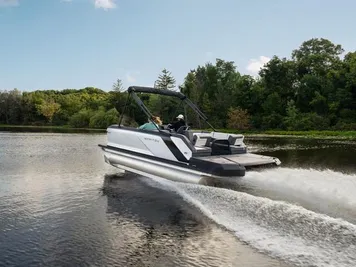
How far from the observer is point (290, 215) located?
17.3 feet

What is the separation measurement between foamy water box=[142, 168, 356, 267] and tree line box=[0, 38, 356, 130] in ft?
100

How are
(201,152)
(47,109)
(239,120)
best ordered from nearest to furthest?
(201,152) < (239,120) < (47,109)

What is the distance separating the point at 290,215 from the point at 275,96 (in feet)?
161

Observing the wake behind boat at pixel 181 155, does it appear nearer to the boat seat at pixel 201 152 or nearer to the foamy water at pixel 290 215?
Result: the boat seat at pixel 201 152

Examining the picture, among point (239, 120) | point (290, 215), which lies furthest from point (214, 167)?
point (239, 120)

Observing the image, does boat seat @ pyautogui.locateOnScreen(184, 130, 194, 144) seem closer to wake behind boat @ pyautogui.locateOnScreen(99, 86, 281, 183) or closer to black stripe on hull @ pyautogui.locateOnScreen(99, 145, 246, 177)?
wake behind boat @ pyautogui.locateOnScreen(99, 86, 281, 183)

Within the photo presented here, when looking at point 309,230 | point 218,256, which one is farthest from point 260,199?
point 218,256

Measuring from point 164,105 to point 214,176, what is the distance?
174ft

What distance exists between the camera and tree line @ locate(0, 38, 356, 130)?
47.2 meters

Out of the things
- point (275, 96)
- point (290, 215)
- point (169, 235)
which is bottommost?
point (169, 235)

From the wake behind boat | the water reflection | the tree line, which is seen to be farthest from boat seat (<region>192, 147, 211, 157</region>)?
the tree line

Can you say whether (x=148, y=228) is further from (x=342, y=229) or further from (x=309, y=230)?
(x=342, y=229)

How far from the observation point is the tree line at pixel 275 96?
47.2 metres

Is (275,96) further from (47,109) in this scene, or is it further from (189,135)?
(47,109)
